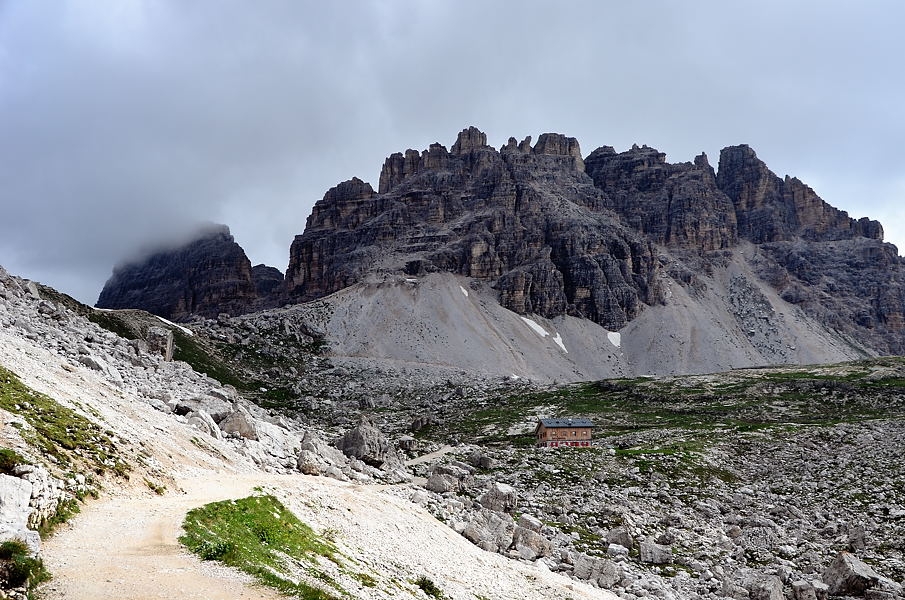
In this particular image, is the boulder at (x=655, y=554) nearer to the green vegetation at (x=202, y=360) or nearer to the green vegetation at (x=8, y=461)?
the green vegetation at (x=8, y=461)

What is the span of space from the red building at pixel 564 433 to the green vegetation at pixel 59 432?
253ft

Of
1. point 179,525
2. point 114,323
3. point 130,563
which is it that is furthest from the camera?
point 114,323

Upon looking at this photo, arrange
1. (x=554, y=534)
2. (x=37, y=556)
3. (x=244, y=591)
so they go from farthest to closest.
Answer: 1. (x=554, y=534)
2. (x=244, y=591)
3. (x=37, y=556)

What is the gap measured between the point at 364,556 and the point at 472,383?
149 metres

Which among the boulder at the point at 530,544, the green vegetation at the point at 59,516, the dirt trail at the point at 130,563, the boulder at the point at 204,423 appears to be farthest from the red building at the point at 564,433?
the green vegetation at the point at 59,516

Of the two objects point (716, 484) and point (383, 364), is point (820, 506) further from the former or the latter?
point (383, 364)

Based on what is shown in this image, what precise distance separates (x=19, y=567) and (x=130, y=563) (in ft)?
10.9

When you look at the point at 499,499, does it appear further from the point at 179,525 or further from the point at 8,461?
the point at 8,461

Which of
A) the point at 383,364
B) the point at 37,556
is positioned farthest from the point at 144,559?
the point at 383,364

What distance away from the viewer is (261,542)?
23.2 m

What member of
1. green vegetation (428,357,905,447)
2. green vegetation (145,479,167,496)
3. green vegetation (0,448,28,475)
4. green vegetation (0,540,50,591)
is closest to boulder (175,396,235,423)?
green vegetation (145,479,167,496)

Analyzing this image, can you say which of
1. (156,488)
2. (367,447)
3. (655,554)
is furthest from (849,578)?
(156,488)

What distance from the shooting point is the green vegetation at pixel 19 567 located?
48.8 feet

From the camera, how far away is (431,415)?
456 feet
